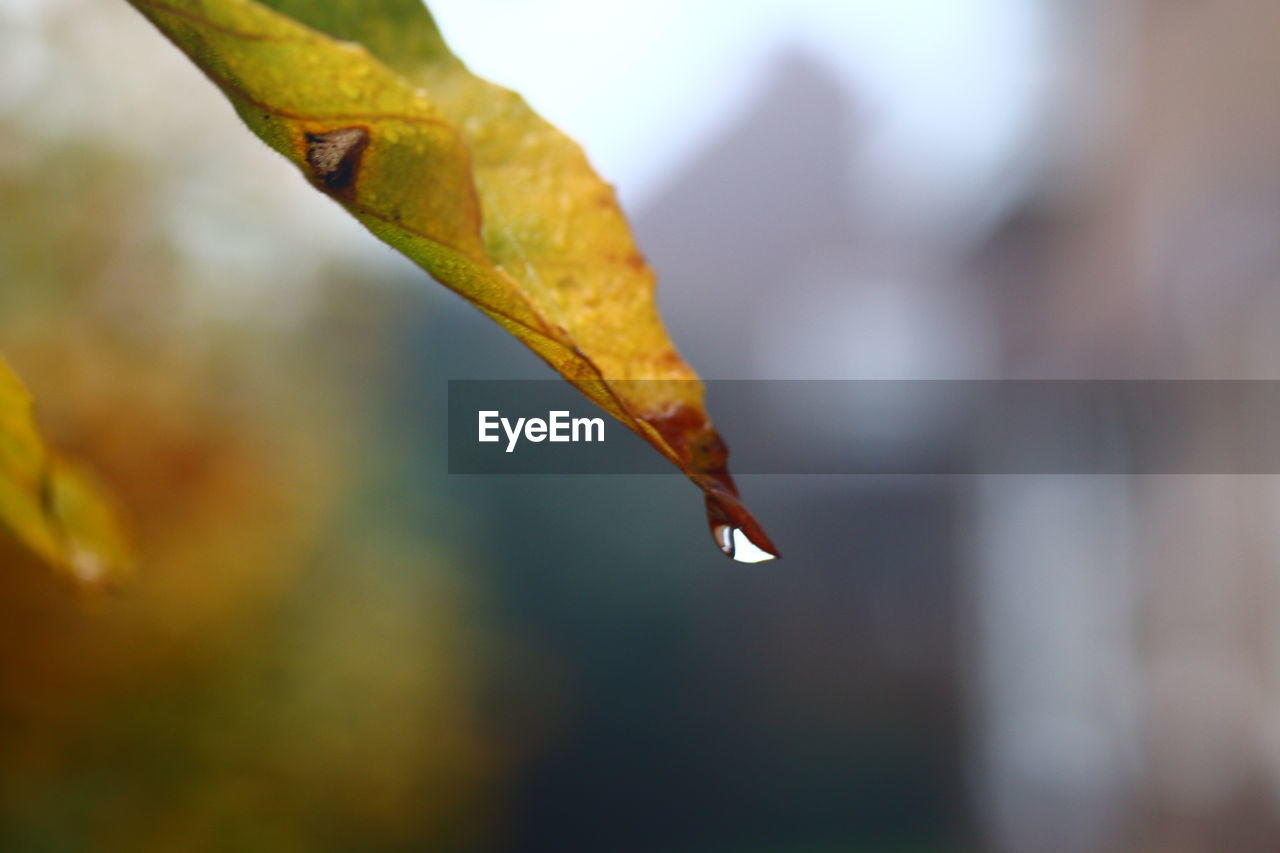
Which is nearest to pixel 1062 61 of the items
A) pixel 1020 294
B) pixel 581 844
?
pixel 1020 294

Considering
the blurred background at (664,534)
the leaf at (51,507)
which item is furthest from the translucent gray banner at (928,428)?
the leaf at (51,507)

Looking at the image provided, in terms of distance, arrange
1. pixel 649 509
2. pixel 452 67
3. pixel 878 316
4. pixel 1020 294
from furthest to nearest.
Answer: pixel 878 316, pixel 1020 294, pixel 649 509, pixel 452 67

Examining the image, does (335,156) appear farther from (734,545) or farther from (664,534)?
(664,534)

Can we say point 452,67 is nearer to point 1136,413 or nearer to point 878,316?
point 1136,413

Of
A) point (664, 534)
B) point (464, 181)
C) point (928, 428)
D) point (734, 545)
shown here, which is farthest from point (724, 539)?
point (928, 428)

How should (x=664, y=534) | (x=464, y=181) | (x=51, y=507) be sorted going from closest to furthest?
(x=464, y=181) → (x=51, y=507) → (x=664, y=534)

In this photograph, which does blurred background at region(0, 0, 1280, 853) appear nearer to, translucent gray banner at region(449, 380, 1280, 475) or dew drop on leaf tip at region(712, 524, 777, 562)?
translucent gray banner at region(449, 380, 1280, 475)
